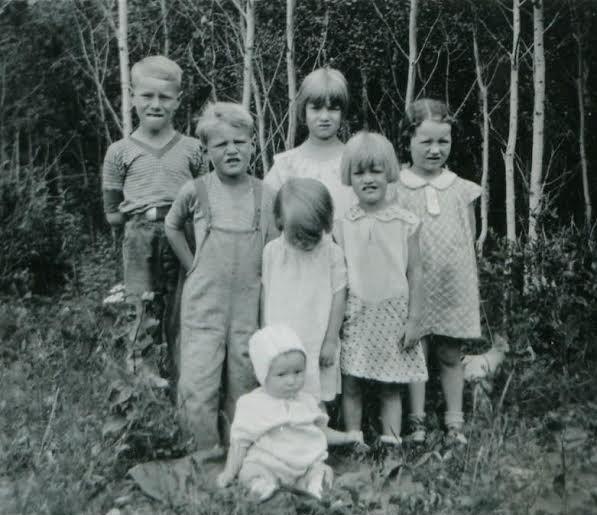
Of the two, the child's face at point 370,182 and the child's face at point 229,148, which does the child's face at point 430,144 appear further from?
the child's face at point 229,148

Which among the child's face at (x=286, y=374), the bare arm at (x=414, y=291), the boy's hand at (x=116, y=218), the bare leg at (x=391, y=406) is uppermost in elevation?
the boy's hand at (x=116, y=218)

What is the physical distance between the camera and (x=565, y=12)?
1082 cm

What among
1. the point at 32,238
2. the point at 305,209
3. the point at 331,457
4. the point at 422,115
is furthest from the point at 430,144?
the point at 32,238

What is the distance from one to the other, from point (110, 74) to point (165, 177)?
28.3ft

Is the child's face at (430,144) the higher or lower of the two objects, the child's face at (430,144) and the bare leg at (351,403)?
the higher

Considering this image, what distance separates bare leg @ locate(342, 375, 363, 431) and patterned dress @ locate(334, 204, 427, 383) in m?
0.11

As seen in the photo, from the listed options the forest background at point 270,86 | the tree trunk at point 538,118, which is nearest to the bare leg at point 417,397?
the tree trunk at point 538,118

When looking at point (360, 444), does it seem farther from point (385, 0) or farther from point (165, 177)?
point (385, 0)

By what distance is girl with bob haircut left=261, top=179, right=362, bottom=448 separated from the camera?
337 cm

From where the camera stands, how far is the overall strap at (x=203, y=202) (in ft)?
11.6

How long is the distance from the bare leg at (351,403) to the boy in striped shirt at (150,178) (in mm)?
967

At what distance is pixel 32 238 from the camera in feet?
29.0

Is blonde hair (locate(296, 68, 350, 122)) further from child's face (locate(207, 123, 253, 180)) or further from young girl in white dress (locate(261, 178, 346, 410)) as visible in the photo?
young girl in white dress (locate(261, 178, 346, 410))

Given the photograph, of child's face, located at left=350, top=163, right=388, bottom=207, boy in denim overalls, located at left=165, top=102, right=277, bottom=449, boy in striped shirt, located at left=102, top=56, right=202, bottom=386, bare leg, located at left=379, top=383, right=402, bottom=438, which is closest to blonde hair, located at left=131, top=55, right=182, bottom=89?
boy in striped shirt, located at left=102, top=56, right=202, bottom=386
